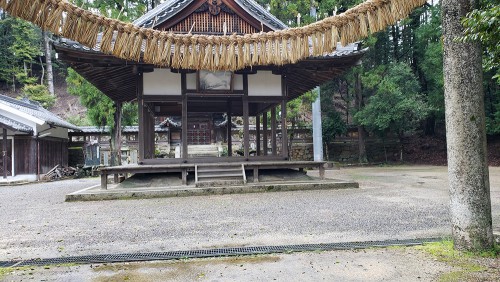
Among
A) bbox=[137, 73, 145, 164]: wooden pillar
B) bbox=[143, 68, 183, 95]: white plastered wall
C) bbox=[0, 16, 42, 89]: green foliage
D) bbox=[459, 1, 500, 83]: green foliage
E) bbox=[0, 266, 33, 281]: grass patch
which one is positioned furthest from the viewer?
bbox=[0, 16, 42, 89]: green foliage

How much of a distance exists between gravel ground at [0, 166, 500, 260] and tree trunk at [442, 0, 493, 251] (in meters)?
1.23

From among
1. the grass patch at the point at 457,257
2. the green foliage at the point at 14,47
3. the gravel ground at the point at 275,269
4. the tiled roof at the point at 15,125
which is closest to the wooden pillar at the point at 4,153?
the tiled roof at the point at 15,125

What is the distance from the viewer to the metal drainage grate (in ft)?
11.8

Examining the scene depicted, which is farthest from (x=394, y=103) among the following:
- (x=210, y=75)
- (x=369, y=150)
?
(x=210, y=75)

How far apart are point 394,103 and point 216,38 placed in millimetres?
22280

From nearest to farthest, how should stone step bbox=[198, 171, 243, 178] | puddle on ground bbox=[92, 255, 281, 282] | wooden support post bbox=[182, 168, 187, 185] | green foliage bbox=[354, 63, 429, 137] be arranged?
puddle on ground bbox=[92, 255, 281, 282]
wooden support post bbox=[182, 168, 187, 185]
stone step bbox=[198, 171, 243, 178]
green foliage bbox=[354, 63, 429, 137]

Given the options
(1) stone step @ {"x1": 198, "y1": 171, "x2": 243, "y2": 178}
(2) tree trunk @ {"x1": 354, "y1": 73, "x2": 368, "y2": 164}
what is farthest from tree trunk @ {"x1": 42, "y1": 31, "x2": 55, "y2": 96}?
(1) stone step @ {"x1": 198, "y1": 171, "x2": 243, "y2": 178}

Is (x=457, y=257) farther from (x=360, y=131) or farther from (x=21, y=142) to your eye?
(x=360, y=131)

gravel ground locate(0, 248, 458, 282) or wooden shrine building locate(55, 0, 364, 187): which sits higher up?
wooden shrine building locate(55, 0, 364, 187)

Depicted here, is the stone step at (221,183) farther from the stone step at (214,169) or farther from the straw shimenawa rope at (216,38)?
the straw shimenawa rope at (216,38)

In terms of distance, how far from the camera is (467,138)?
314 cm

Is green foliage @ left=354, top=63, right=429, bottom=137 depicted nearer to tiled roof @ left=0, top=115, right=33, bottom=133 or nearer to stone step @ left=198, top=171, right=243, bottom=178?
stone step @ left=198, top=171, right=243, bottom=178

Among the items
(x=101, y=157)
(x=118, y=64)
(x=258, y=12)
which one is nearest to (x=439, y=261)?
(x=118, y=64)

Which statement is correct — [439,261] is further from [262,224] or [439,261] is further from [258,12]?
[258,12]
